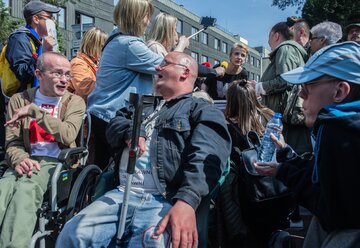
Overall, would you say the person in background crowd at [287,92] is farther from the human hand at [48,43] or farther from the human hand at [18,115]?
the human hand at [18,115]

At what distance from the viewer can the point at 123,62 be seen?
3.48m

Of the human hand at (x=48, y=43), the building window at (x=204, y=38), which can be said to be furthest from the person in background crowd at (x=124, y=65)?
the building window at (x=204, y=38)

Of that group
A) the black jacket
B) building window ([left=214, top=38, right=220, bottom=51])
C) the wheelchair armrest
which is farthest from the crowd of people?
building window ([left=214, top=38, right=220, bottom=51])

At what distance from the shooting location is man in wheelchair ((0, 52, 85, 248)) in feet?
9.34

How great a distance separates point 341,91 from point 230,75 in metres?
4.05

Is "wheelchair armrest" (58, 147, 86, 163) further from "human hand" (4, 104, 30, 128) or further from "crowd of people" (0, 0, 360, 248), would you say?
"human hand" (4, 104, 30, 128)

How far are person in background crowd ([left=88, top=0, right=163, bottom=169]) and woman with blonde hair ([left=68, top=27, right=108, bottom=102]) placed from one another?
20.1 inches

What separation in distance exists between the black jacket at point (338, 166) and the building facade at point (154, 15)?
1199 cm

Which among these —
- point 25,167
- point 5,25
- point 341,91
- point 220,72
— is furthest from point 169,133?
point 5,25

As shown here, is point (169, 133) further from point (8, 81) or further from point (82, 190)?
point (8, 81)

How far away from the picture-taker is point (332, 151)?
66.5 inches

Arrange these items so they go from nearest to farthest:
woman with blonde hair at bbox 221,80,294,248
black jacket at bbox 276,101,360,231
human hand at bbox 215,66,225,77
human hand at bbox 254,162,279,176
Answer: black jacket at bbox 276,101,360,231, human hand at bbox 254,162,279,176, woman with blonde hair at bbox 221,80,294,248, human hand at bbox 215,66,225,77

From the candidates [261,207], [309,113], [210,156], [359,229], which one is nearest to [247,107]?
[261,207]

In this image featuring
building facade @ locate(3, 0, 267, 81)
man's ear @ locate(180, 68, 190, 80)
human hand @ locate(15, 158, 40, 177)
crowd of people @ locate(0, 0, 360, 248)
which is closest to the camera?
crowd of people @ locate(0, 0, 360, 248)
